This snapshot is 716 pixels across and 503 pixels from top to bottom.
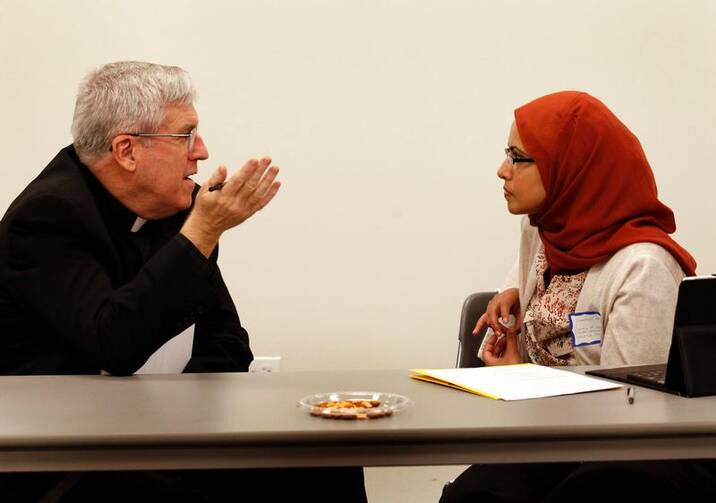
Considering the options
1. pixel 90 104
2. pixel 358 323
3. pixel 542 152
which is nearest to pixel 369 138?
pixel 358 323

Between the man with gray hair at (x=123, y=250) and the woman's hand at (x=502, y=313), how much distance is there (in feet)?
1.99

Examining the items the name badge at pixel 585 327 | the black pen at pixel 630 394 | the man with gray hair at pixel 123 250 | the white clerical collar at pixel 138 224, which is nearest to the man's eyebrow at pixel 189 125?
the man with gray hair at pixel 123 250

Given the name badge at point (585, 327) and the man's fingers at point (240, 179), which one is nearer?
the man's fingers at point (240, 179)

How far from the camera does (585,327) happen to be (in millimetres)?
1788

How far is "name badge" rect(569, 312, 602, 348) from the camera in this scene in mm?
1784

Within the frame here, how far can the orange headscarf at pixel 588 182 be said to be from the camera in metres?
1.89

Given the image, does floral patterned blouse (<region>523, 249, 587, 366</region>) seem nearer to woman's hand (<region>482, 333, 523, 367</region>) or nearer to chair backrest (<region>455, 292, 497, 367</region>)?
woman's hand (<region>482, 333, 523, 367</region>)

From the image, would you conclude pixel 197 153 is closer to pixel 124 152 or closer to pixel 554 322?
pixel 124 152

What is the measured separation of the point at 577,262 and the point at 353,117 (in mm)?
1278

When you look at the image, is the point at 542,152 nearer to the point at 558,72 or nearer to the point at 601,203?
the point at 601,203

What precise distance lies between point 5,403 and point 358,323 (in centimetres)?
179

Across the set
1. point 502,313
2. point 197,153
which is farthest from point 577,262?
point 197,153

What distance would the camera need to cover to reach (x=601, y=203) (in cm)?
191

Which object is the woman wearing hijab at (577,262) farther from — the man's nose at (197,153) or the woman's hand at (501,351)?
the man's nose at (197,153)
